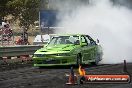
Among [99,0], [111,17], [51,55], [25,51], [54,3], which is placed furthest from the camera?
[54,3]

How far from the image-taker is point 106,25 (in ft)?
109

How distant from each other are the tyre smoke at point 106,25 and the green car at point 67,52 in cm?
245

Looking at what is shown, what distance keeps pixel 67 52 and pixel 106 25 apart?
16.2 meters

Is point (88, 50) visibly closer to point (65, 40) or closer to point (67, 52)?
point (65, 40)

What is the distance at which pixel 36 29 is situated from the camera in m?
62.4

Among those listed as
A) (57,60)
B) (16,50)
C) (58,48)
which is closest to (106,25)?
(16,50)

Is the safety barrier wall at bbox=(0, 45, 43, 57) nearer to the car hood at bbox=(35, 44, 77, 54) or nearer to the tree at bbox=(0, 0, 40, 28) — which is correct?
the car hood at bbox=(35, 44, 77, 54)

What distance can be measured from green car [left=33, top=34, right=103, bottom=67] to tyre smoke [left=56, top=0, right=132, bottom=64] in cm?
245

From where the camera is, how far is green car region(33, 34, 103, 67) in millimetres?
17453

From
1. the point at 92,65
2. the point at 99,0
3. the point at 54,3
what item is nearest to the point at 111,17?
the point at 99,0

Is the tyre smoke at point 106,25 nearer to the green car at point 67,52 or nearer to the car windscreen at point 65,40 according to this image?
the green car at point 67,52

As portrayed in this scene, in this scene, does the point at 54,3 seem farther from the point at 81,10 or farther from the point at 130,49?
the point at 130,49

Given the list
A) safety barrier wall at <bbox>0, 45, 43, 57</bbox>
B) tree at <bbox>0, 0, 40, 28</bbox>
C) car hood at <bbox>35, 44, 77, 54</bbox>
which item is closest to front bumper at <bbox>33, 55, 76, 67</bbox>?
car hood at <bbox>35, 44, 77, 54</bbox>

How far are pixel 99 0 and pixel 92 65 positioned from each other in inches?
831
